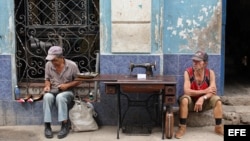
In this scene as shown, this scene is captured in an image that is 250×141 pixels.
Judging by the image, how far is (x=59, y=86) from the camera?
5.84m

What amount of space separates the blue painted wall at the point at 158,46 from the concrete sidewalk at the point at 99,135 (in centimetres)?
27

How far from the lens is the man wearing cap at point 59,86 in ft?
18.9

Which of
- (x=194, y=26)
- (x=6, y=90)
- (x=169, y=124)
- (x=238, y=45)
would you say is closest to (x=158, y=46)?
(x=194, y=26)

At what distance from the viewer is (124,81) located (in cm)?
544

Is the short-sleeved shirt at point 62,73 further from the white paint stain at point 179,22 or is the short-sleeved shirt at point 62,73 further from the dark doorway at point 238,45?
the dark doorway at point 238,45

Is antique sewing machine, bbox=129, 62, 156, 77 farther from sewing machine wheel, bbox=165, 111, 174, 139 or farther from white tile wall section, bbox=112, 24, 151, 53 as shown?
sewing machine wheel, bbox=165, 111, 174, 139

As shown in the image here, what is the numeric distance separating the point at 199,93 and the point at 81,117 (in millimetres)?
1739

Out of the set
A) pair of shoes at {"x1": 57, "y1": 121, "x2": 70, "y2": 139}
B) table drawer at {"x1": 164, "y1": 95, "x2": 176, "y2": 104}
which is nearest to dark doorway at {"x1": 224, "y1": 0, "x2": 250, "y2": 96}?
table drawer at {"x1": 164, "y1": 95, "x2": 176, "y2": 104}

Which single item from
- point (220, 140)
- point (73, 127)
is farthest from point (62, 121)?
point (220, 140)

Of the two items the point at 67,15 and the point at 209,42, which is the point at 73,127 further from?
the point at 209,42

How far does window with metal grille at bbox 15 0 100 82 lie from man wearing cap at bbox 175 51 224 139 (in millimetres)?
1542

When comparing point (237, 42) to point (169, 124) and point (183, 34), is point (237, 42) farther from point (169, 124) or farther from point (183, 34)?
point (169, 124)

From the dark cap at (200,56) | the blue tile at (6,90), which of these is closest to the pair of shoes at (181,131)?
the dark cap at (200,56)

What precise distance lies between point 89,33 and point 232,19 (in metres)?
5.05
